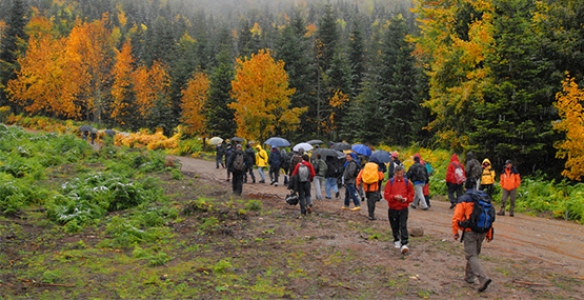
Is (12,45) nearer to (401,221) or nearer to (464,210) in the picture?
(401,221)

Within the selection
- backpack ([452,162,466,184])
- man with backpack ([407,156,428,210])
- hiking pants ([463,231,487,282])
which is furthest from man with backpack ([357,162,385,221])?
hiking pants ([463,231,487,282])

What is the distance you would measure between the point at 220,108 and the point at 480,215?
31907 millimetres

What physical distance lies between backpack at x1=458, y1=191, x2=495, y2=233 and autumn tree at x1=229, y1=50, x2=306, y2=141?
25.9 m

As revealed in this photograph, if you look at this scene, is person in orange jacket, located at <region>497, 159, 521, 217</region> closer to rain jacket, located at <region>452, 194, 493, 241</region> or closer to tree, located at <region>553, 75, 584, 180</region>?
tree, located at <region>553, 75, 584, 180</region>

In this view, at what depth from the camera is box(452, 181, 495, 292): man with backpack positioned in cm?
710

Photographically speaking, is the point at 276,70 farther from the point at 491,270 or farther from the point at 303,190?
the point at 491,270

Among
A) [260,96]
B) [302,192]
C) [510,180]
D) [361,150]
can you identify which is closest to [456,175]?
[510,180]

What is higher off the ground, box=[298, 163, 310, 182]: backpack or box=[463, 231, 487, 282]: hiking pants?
box=[298, 163, 310, 182]: backpack

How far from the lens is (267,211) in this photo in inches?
500

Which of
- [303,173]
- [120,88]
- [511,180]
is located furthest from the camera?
[120,88]

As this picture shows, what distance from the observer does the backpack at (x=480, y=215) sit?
7.09 m

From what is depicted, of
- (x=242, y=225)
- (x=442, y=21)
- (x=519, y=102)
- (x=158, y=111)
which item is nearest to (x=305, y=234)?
(x=242, y=225)

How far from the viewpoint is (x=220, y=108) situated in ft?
123

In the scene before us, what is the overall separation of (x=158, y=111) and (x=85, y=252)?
39545 mm
